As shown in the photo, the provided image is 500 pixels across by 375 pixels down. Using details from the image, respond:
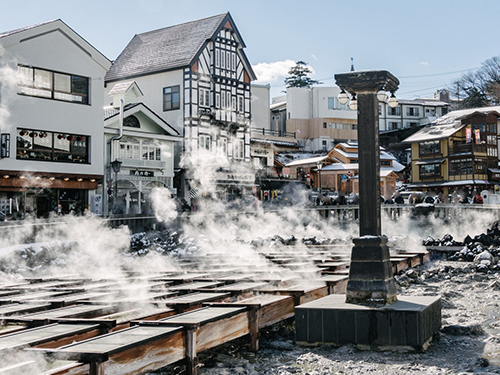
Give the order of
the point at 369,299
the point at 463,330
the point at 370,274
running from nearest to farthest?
1. the point at 369,299
2. the point at 370,274
3. the point at 463,330

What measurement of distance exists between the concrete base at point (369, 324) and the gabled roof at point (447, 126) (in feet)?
148

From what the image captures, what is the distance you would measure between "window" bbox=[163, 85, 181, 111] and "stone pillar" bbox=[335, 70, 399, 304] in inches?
1195

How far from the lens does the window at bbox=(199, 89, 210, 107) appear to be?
3828 cm

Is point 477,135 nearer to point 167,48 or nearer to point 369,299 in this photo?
point 167,48

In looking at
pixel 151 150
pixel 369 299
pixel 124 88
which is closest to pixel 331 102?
pixel 151 150

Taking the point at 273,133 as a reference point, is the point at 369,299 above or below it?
below

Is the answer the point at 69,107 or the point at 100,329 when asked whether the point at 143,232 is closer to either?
the point at 69,107

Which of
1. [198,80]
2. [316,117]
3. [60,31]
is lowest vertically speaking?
[198,80]

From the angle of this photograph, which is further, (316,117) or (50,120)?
(316,117)

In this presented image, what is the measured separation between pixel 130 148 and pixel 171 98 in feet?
22.2

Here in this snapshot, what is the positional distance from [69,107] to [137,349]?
24.1 metres

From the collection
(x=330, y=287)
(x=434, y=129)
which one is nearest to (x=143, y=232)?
(x=330, y=287)

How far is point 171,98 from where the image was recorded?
38.2 m

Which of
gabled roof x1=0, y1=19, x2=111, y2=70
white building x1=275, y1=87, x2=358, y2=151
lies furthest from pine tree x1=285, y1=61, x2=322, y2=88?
gabled roof x1=0, y1=19, x2=111, y2=70
